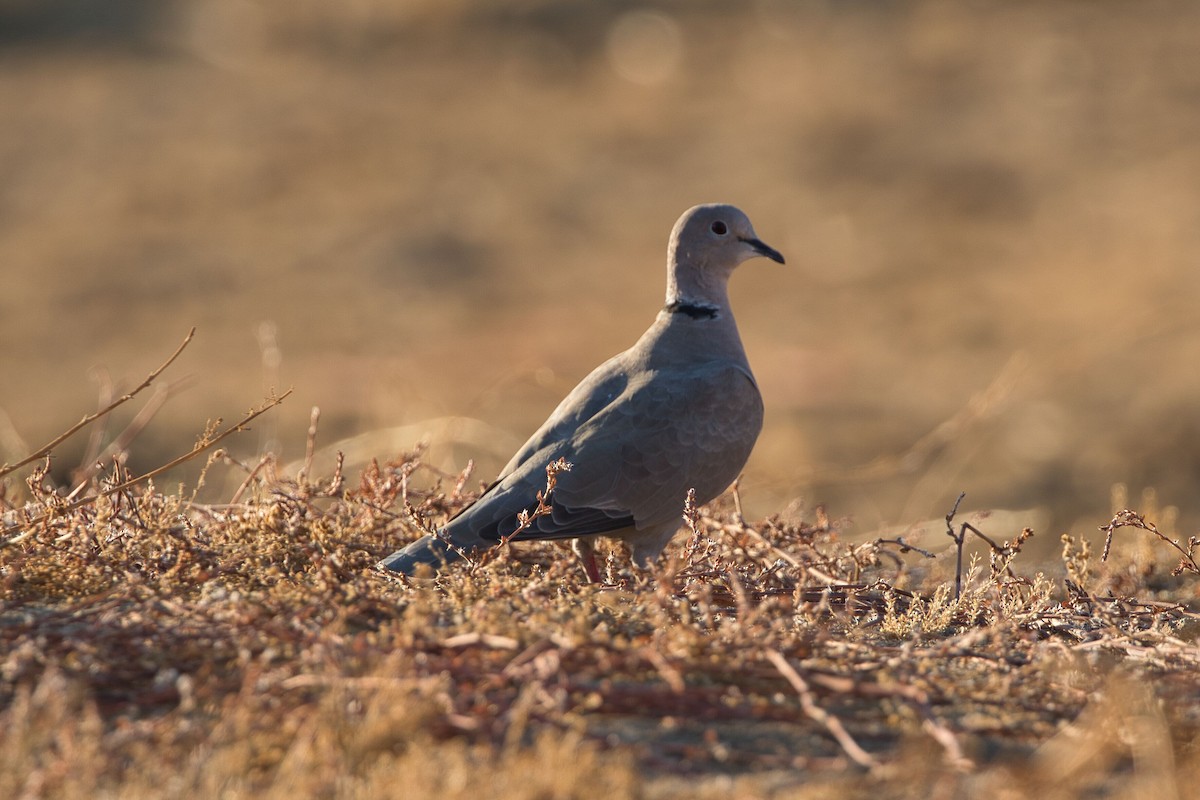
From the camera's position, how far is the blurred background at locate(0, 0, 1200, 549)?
12.8 metres

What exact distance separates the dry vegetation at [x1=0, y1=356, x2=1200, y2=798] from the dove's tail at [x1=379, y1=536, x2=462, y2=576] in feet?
0.23

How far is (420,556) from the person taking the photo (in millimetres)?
4211

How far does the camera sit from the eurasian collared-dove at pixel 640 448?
14.9 ft

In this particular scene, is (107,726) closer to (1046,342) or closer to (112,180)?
(1046,342)

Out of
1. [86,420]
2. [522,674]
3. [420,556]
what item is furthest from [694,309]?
[522,674]

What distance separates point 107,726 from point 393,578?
1131 mm

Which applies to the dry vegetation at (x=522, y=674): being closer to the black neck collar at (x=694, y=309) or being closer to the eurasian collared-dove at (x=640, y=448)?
the eurasian collared-dove at (x=640, y=448)

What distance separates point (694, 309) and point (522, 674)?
269cm

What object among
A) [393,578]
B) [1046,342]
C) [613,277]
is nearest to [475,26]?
[613,277]

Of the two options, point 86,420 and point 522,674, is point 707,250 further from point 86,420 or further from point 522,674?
point 522,674

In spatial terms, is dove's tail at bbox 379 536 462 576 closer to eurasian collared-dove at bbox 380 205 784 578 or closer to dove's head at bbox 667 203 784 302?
eurasian collared-dove at bbox 380 205 784 578

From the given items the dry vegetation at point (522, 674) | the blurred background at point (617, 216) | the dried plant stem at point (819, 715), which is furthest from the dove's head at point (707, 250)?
the dried plant stem at point (819, 715)

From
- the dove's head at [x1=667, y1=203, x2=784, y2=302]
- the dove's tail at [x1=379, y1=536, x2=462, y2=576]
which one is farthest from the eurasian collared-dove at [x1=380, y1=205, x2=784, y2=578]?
the dove's head at [x1=667, y1=203, x2=784, y2=302]

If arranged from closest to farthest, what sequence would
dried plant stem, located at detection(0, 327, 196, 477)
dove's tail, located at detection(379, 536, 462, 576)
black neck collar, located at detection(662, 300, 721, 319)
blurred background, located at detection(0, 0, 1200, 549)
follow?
dried plant stem, located at detection(0, 327, 196, 477) < dove's tail, located at detection(379, 536, 462, 576) < black neck collar, located at detection(662, 300, 721, 319) < blurred background, located at detection(0, 0, 1200, 549)
